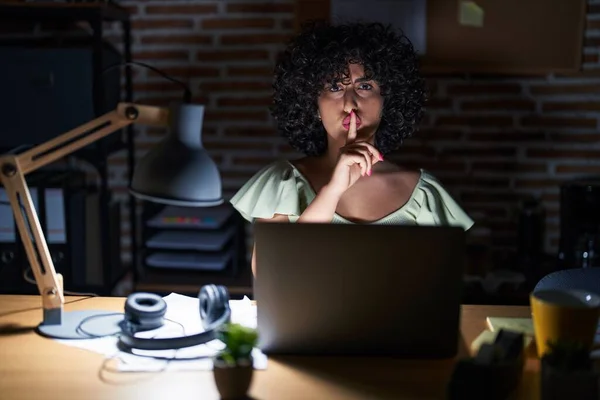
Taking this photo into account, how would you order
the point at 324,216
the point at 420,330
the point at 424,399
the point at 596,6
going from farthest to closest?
the point at 596,6 < the point at 324,216 < the point at 420,330 < the point at 424,399

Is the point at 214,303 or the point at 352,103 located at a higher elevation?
the point at 352,103

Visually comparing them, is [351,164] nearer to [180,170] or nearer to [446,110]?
[180,170]

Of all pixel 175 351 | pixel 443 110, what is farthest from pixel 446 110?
pixel 175 351

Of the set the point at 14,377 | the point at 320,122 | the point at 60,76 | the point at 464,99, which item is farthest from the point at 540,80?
the point at 14,377

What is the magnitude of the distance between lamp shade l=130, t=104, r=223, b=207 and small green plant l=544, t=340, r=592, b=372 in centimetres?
56

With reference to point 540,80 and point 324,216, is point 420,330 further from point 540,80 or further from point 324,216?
point 540,80

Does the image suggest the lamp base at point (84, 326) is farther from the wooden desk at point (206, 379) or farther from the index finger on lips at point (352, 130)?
the index finger on lips at point (352, 130)

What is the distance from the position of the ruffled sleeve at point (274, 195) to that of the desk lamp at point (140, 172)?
0.55 m

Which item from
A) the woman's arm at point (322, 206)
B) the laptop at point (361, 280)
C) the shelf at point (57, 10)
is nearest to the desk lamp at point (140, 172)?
the laptop at point (361, 280)

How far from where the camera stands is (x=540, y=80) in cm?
286

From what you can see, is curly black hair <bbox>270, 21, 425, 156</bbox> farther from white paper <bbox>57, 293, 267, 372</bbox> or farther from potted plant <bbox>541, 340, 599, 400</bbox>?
potted plant <bbox>541, 340, 599, 400</bbox>

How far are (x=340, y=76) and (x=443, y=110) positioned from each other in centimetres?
129

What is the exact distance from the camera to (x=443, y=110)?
2895 millimetres

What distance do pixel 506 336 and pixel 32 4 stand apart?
2.04 metres
